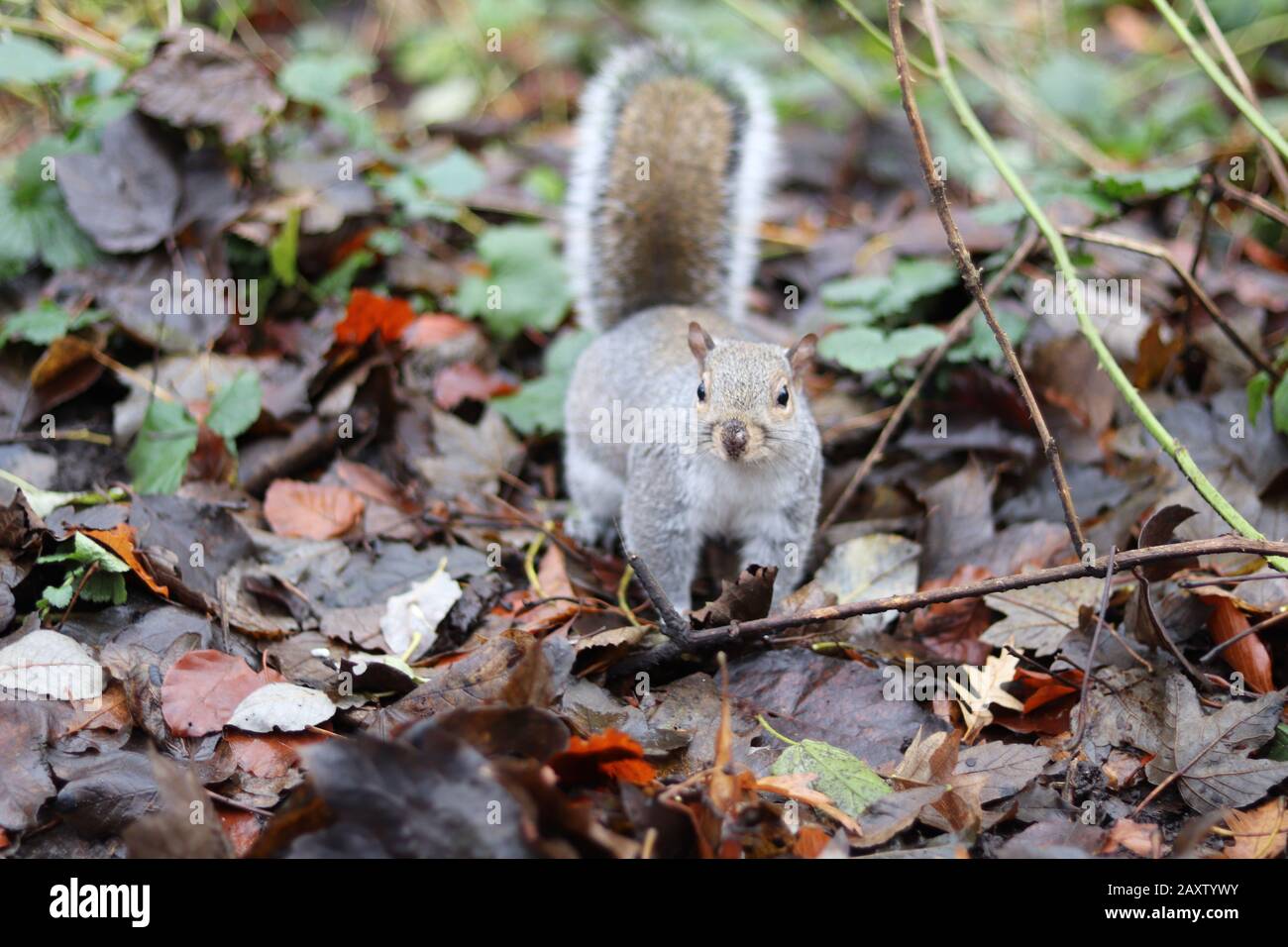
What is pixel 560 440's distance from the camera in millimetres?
4234

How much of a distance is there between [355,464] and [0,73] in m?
1.80

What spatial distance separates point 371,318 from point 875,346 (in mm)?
1770

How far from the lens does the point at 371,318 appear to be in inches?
154

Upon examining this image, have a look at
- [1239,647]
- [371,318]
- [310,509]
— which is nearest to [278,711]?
[310,509]

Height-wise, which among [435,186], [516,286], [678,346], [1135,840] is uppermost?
[435,186]

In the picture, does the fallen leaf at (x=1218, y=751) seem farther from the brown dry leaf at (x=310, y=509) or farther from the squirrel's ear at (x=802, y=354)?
the brown dry leaf at (x=310, y=509)

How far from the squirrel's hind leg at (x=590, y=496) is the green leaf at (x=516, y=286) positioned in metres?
0.76

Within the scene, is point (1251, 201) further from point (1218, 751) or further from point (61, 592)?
point (61, 592)

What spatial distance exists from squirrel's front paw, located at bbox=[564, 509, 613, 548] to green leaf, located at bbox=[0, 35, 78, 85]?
91.8 inches

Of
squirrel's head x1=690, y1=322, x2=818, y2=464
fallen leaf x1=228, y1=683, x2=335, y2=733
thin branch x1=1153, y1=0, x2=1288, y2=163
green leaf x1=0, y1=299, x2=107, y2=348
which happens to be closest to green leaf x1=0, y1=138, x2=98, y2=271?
green leaf x1=0, y1=299, x2=107, y2=348

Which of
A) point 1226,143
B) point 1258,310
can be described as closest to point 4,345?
point 1258,310

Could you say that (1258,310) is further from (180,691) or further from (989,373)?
(180,691)

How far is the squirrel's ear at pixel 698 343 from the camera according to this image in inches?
123

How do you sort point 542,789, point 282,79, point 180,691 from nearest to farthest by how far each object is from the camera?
1. point 542,789
2. point 180,691
3. point 282,79
